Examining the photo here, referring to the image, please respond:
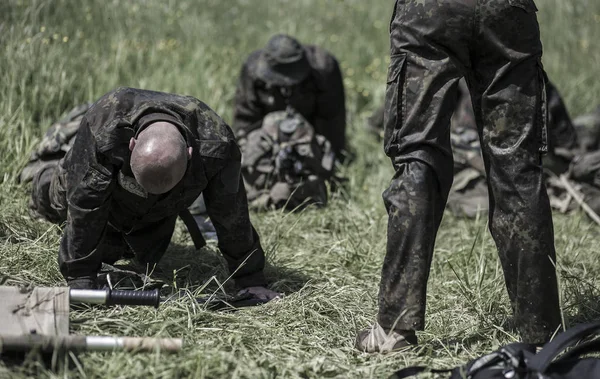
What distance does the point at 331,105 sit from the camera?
707 centimetres

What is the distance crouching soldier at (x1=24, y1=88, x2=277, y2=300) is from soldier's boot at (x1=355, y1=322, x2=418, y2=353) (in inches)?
33.7

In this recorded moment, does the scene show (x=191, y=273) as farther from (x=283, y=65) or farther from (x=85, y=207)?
(x=283, y=65)

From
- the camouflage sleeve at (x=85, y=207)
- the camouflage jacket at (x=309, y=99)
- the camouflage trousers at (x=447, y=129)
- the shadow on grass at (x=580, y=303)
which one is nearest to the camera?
the camouflage trousers at (x=447, y=129)

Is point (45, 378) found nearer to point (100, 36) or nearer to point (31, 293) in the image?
point (31, 293)

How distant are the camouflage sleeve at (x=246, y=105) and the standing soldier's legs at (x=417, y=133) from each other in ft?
12.1

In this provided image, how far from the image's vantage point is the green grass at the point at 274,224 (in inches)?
132

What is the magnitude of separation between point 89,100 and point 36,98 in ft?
1.48

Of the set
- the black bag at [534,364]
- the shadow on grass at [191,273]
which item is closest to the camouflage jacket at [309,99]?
the shadow on grass at [191,273]

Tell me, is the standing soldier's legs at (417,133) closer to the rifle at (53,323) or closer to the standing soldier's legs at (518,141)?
the standing soldier's legs at (518,141)

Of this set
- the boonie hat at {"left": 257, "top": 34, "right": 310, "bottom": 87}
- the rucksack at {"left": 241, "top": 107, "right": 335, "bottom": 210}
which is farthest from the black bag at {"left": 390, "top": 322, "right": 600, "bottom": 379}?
the boonie hat at {"left": 257, "top": 34, "right": 310, "bottom": 87}

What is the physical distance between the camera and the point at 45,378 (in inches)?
112

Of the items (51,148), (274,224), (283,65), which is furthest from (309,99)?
(51,148)

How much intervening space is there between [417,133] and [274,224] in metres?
2.40

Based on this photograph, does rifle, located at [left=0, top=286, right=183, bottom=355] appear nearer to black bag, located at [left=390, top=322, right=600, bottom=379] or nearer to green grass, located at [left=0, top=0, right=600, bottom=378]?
green grass, located at [left=0, top=0, right=600, bottom=378]
